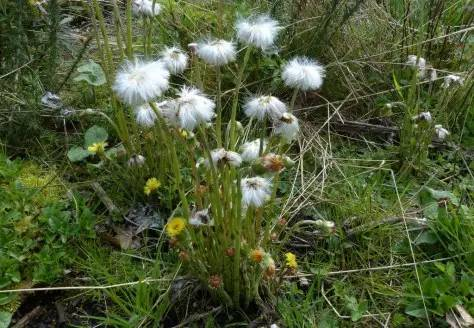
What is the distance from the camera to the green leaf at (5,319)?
139 centimetres

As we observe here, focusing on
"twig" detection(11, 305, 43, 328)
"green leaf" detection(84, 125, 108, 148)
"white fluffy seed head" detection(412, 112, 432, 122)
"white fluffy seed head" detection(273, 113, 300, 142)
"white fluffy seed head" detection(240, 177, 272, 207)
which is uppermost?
"white fluffy seed head" detection(273, 113, 300, 142)

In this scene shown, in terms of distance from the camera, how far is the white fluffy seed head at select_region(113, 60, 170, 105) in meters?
0.99

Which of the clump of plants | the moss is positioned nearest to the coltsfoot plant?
the clump of plants

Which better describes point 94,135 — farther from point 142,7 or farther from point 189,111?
point 189,111

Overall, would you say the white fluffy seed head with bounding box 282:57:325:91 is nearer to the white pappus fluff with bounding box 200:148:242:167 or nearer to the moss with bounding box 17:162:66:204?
the white pappus fluff with bounding box 200:148:242:167

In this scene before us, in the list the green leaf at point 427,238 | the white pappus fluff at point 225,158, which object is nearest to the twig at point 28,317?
the white pappus fluff at point 225,158

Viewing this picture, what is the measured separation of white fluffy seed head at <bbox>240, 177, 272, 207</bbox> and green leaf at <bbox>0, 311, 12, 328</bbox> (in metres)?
0.73

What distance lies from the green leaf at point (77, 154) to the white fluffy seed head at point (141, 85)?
875 mm

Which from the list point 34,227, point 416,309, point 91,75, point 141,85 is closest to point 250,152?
point 141,85

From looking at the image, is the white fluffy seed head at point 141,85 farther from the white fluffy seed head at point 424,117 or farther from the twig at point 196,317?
the white fluffy seed head at point 424,117

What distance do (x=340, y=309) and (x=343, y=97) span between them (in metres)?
1.12

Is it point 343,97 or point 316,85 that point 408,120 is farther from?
point 316,85

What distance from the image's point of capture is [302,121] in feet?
7.13

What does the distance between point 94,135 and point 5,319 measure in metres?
0.72
